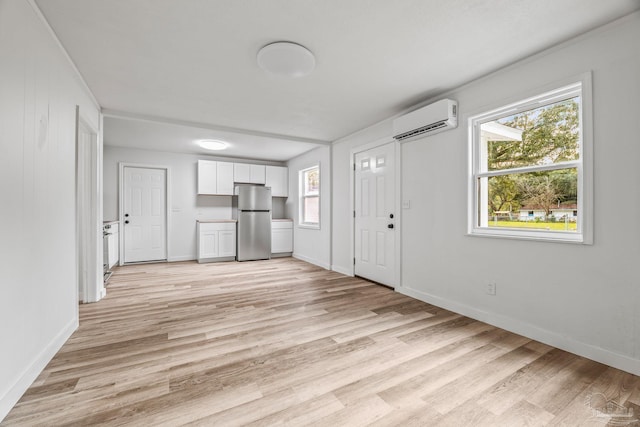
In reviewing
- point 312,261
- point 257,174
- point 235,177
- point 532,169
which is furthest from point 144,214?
point 532,169

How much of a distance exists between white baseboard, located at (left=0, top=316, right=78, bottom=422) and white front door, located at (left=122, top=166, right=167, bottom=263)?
366 cm

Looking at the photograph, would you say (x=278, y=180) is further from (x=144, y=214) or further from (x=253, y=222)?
(x=144, y=214)

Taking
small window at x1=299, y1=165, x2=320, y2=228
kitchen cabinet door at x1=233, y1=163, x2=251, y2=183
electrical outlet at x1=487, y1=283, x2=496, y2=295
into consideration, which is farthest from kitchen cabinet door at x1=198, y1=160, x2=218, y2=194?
electrical outlet at x1=487, y1=283, x2=496, y2=295

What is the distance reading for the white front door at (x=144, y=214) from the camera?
5.62 m

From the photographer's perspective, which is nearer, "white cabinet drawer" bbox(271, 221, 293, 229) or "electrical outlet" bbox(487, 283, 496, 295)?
"electrical outlet" bbox(487, 283, 496, 295)

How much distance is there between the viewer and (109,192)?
548cm

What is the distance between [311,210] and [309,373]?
448 centimetres

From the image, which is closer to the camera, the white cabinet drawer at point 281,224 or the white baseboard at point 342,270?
the white baseboard at point 342,270

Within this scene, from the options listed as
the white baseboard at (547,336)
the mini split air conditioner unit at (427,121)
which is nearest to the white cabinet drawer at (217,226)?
the mini split air conditioner unit at (427,121)

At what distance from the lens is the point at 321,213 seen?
5.49 meters

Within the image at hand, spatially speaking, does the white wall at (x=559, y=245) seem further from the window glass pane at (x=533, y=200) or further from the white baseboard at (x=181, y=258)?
the white baseboard at (x=181, y=258)

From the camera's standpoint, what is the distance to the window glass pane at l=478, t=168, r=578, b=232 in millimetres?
2217

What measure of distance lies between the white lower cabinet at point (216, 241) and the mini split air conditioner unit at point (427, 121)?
4042 mm

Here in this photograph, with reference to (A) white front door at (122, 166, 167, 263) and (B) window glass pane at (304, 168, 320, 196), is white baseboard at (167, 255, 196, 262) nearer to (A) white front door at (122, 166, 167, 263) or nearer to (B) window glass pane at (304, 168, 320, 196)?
(A) white front door at (122, 166, 167, 263)
